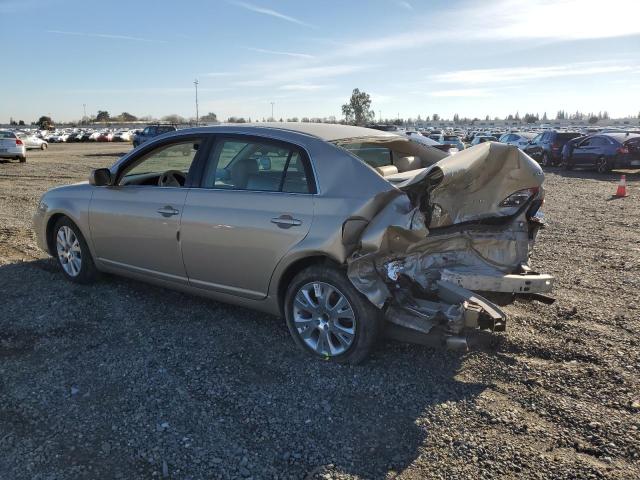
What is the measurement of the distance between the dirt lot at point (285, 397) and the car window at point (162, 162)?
1.27 metres

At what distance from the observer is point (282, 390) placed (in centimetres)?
370

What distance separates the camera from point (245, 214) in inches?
168

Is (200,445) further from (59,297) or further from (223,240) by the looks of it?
(59,297)

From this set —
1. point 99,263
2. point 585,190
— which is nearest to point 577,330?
point 99,263

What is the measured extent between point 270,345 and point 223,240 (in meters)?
0.95

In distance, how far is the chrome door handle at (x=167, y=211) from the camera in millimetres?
4716

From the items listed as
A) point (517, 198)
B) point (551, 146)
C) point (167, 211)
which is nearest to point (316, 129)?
point (167, 211)

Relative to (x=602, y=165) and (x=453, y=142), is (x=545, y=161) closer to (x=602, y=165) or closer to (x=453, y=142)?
(x=453, y=142)

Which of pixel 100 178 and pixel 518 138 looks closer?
pixel 100 178

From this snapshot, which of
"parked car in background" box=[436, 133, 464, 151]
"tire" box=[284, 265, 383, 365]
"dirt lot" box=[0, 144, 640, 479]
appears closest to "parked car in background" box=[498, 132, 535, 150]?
"parked car in background" box=[436, 133, 464, 151]

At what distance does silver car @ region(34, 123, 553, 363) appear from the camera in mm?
3803

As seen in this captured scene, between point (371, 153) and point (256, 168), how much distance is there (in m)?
1.03

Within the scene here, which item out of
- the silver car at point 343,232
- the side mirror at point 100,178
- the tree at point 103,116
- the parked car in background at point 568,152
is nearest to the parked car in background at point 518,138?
the parked car in background at point 568,152

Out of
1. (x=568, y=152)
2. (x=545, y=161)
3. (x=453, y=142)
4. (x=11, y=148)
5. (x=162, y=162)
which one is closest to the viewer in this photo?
(x=162, y=162)
